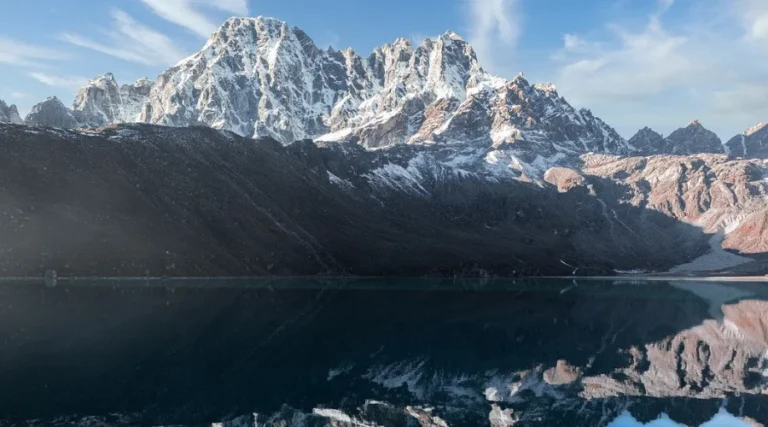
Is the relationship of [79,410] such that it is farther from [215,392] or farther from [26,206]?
[26,206]

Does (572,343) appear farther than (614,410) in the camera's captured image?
Yes

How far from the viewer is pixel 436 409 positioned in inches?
2248

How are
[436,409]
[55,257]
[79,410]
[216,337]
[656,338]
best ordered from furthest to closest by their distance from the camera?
[55,257] < [656,338] < [216,337] < [436,409] < [79,410]

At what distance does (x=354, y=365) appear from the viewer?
74375 mm

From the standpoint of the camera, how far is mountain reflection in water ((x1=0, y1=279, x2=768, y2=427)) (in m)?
53.3

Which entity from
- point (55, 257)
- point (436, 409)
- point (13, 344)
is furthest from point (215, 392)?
point (55, 257)

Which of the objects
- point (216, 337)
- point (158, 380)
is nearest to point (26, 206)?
point (216, 337)

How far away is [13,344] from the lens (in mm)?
70938

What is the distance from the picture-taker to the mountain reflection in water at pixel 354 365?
53.3 meters

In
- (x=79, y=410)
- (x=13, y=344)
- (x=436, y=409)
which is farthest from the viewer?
(x=13, y=344)

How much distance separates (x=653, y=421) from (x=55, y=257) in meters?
179

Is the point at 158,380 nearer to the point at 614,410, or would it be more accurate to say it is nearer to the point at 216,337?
the point at 216,337

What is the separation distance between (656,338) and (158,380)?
86.0 metres

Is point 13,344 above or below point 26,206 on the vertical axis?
below
